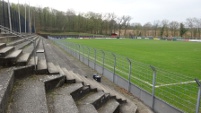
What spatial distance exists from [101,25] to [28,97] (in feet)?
315

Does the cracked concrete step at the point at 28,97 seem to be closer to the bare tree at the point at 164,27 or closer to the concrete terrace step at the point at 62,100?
the concrete terrace step at the point at 62,100

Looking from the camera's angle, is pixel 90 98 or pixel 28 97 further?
pixel 90 98

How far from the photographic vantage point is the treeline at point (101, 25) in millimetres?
87125

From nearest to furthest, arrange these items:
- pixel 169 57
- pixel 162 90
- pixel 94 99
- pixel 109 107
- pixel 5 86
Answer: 1. pixel 5 86
2. pixel 94 99
3. pixel 109 107
4. pixel 162 90
5. pixel 169 57

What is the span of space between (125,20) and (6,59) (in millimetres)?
107940

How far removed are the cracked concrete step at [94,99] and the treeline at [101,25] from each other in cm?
8093

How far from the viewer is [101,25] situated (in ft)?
322

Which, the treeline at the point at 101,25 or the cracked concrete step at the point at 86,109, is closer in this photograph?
the cracked concrete step at the point at 86,109

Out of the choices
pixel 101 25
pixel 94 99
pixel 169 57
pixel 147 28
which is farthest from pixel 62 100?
pixel 147 28

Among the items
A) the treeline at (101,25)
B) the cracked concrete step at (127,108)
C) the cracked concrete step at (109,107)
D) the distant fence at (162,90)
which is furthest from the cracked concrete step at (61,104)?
the treeline at (101,25)

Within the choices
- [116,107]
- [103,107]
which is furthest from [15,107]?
[116,107]

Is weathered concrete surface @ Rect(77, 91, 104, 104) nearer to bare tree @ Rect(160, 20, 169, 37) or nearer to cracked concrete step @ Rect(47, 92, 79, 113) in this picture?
cracked concrete step @ Rect(47, 92, 79, 113)

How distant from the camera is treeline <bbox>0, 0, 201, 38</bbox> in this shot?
286ft

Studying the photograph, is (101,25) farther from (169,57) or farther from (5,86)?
(5,86)
